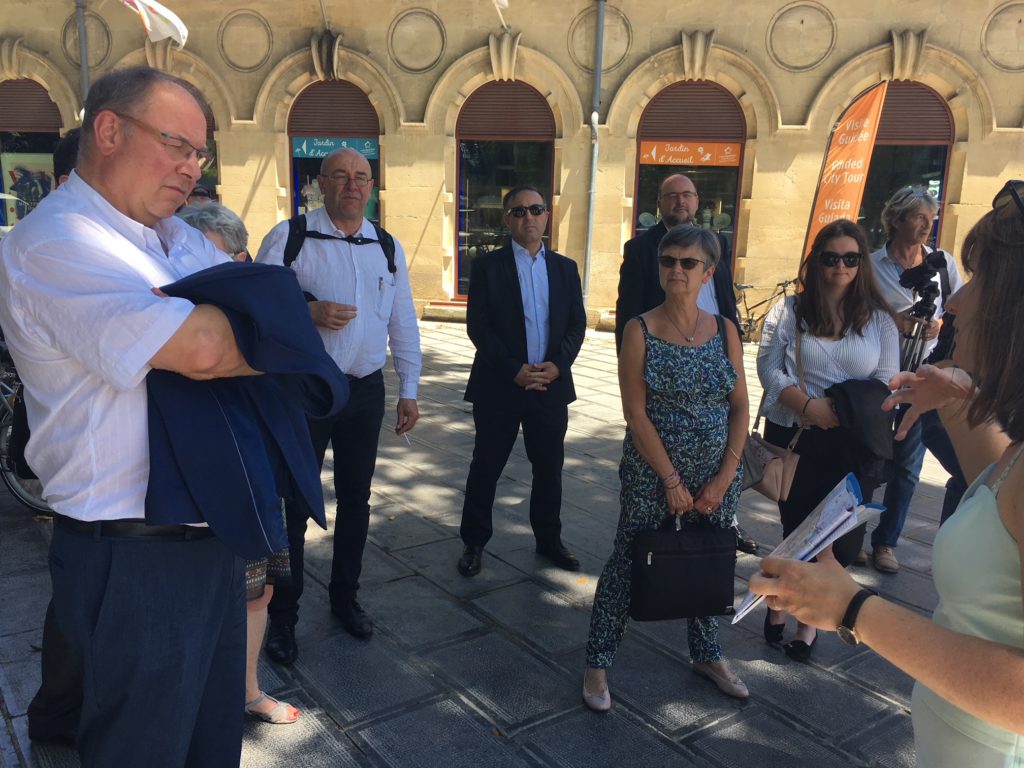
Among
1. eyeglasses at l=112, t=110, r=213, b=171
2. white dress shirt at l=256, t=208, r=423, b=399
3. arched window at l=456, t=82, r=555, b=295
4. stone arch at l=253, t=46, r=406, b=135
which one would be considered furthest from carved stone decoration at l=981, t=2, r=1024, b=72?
eyeglasses at l=112, t=110, r=213, b=171

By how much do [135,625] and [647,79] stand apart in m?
12.0

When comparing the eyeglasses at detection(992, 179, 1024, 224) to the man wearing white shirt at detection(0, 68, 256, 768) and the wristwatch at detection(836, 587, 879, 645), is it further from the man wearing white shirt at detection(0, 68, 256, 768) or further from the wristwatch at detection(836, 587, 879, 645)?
the man wearing white shirt at detection(0, 68, 256, 768)

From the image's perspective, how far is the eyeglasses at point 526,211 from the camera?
430 cm

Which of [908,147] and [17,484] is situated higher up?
[908,147]

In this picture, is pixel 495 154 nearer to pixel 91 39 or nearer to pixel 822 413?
pixel 91 39

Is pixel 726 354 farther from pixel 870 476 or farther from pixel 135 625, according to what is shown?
pixel 135 625

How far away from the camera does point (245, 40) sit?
41.7 ft

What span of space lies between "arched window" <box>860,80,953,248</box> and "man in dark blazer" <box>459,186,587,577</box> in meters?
9.48

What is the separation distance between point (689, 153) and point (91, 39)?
998 centimetres

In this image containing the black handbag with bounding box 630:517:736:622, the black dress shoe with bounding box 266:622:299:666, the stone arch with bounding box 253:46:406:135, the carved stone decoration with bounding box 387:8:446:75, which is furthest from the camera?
the stone arch with bounding box 253:46:406:135

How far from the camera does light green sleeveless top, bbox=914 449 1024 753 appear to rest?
1.32 m

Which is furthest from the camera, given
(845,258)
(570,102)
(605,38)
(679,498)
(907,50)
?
(570,102)

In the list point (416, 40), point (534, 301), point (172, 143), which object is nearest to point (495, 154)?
point (416, 40)

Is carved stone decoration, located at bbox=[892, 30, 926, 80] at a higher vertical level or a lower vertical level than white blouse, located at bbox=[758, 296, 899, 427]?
higher
